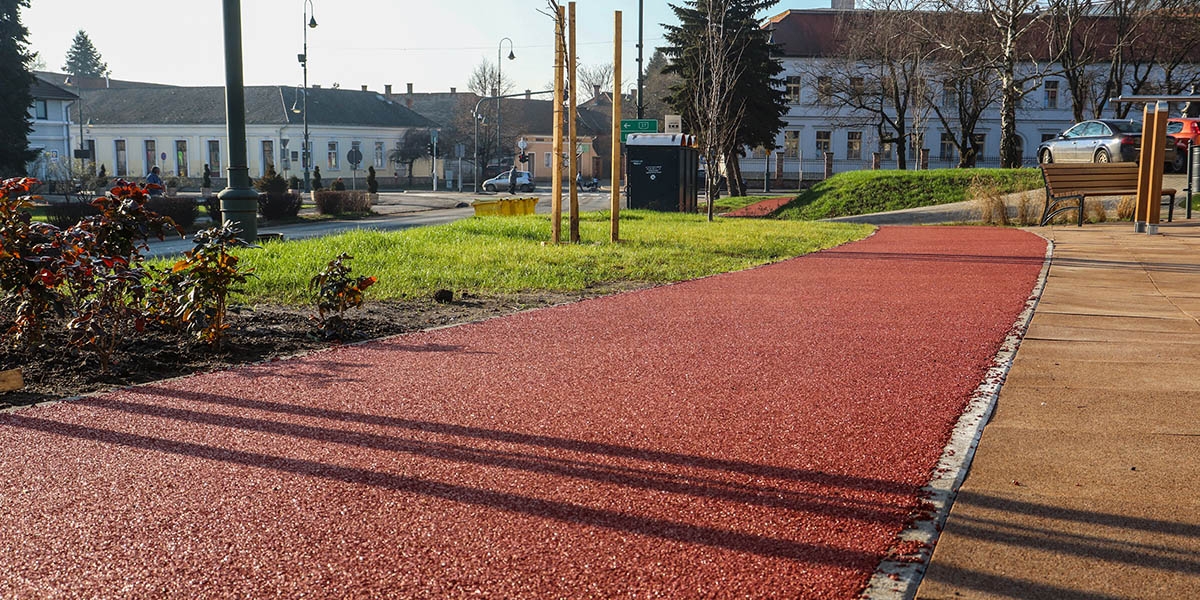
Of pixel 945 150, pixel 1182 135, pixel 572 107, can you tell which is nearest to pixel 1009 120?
pixel 1182 135

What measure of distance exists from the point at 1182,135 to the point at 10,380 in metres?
32.4

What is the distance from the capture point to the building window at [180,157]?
85.4 metres

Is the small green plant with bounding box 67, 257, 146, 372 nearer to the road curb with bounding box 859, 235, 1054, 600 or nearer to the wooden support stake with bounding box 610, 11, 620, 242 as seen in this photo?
the road curb with bounding box 859, 235, 1054, 600

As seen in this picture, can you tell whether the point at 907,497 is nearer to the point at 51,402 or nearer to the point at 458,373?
the point at 458,373

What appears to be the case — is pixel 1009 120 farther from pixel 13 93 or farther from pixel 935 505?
pixel 13 93

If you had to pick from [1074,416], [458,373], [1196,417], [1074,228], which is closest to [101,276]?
[458,373]

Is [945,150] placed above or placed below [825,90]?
below

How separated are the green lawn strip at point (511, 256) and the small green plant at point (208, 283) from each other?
2430 mm

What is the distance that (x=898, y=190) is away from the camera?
33.2 metres

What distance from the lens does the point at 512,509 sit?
3990 millimetres

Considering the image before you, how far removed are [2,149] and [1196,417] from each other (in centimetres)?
4955

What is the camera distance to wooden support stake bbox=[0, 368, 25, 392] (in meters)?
6.07

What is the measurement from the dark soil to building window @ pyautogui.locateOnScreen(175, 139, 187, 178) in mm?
82259

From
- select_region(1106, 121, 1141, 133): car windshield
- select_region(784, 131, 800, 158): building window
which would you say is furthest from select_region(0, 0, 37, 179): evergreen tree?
select_region(784, 131, 800, 158): building window
